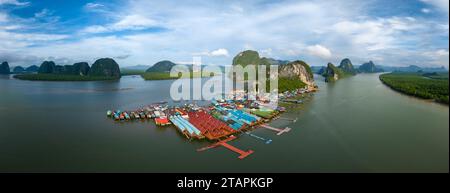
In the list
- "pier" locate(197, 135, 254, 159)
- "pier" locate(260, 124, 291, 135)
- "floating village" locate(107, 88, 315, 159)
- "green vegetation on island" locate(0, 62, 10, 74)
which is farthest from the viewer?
"green vegetation on island" locate(0, 62, 10, 74)

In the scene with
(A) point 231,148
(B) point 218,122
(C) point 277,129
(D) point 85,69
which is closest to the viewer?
(A) point 231,148

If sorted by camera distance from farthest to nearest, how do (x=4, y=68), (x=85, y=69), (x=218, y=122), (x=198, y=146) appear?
(x=4, y=68), (x=85, y=69), (x=218, y=122), (x=198, y=146)

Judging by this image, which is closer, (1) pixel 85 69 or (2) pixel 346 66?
(1) pixel 85 69

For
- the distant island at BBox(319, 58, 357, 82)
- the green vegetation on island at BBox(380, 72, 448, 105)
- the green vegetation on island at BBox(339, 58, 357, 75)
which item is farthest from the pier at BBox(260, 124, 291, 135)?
the green vegetation on island at BBox(339, 58, 357, 75)

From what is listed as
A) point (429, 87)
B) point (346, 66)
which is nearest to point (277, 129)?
point (429, 87)

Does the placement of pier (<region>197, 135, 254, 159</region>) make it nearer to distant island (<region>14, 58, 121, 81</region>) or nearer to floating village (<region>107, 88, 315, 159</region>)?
floating village (<region>107, 88, 315, 159</region>)

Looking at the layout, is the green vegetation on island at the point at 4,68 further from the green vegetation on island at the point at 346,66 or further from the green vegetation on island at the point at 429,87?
the green vegetation on island at the point at 346,66

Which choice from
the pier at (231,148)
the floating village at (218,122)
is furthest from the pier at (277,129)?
the pier at (231,148)

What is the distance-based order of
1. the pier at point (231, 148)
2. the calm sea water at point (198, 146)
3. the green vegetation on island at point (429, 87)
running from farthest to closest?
1. the pier at point (231, 148)
2. the calm sea water at point (198, 146)
3. the green vegetation on island at point (429, 87)

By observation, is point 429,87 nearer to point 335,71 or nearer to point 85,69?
point 335,71

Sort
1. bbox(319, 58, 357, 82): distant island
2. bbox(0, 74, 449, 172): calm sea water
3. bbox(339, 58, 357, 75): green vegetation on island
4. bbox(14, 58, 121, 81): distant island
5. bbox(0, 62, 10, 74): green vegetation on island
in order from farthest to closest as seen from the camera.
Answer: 1. bbox(0, 62, 10, 74): green vegetation on island
2. bbox(339, 58, 357, 75): green vegetation on island
3. bbox(14, 58, 121, 81): distant island
4. bbox(319, 58, 357, 82): distant island
5. bbox(0, 74, 449, 172): calm sea water

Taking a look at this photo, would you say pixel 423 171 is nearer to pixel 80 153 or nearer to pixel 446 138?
pixel 446 138
